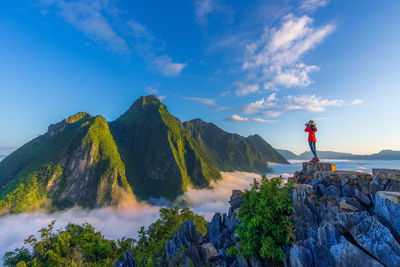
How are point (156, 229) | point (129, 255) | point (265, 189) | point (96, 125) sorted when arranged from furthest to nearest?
point (96, 125)
point (156, 229)
point (129, 255)
point (265, 189)

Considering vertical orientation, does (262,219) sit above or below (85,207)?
above

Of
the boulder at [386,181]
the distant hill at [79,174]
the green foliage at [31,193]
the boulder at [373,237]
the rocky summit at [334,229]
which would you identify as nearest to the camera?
the boulder at [373,237]

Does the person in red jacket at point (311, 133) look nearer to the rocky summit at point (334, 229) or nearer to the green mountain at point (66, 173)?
the rocky summit at point (334, 229)

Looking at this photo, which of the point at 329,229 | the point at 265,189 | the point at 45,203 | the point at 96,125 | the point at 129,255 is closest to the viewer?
the point at 329,229

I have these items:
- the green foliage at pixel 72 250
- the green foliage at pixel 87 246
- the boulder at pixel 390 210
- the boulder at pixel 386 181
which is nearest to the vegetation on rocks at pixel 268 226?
the boulder at pixel 390 210

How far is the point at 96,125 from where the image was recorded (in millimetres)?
165500

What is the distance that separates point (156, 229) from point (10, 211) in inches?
6085

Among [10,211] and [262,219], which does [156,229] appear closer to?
[262,219]

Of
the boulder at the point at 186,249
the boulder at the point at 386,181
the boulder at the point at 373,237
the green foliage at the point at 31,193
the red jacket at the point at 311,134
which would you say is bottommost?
the green foliage at the point at 31,193

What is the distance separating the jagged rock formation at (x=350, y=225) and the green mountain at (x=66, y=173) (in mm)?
169068

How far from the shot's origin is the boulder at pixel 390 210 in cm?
769

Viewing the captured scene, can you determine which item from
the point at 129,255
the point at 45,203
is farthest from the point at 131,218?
the point at 129,255

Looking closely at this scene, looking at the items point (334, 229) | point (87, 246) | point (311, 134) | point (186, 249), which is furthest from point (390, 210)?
point (87, 246)

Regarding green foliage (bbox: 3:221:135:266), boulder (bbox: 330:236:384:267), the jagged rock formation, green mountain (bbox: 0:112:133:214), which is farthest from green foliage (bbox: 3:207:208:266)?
green mountain (bbox: 0:112:133:214)
